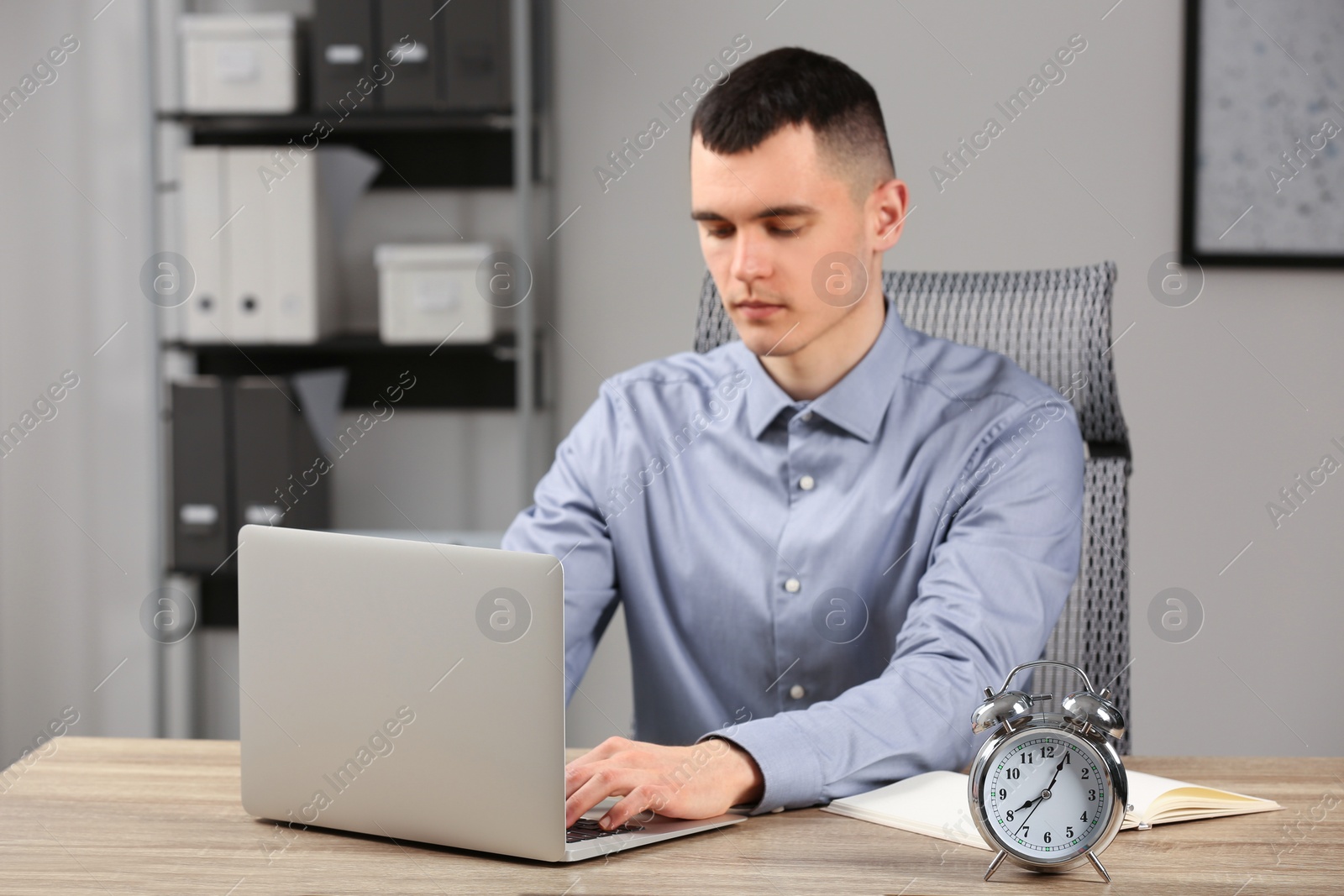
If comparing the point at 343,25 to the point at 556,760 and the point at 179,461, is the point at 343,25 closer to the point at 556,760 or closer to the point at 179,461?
the point at 179,461

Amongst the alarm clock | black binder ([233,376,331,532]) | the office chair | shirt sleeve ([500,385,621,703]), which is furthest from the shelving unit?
the alarm clock

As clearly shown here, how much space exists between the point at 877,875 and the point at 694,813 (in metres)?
0.16

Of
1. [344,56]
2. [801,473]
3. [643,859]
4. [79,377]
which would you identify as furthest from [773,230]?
[79,377]

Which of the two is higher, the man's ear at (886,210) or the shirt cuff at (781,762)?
the man's ear at (886,210)

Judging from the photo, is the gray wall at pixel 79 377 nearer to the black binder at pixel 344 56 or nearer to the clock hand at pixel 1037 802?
the black binder at pixel 344 56

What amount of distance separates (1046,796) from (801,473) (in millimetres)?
684

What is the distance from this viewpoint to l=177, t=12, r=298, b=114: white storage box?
2.56 metres

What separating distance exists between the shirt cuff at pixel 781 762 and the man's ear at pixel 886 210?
0.73m

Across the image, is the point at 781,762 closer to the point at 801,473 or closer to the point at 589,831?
the point at 589,831

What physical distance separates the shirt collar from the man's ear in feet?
0.33

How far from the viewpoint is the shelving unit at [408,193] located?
8.58ft

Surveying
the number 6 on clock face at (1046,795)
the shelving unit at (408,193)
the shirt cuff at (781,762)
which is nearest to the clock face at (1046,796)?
the number 6 on clock face at (1046,795)

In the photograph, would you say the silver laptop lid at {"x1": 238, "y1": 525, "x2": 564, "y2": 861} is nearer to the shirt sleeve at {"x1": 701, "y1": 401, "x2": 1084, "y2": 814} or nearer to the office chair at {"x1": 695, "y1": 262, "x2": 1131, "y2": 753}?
the shirt sleeve at {"x1": 701, "y1": 401, "x2": 1084, "y2": 814}

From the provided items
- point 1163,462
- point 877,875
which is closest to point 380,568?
point 877,875
